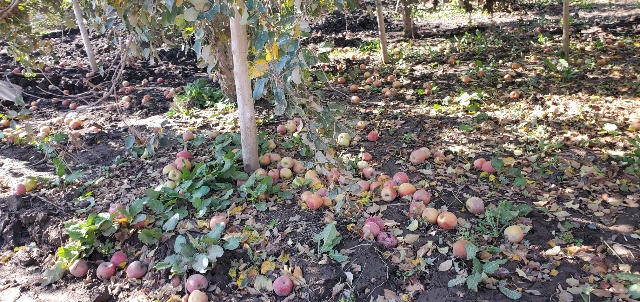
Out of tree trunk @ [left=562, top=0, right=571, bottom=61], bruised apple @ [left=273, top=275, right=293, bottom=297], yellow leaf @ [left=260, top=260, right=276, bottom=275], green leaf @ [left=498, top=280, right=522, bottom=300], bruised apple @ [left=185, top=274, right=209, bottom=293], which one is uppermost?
tree trunk @ [left=562, top=0, right=571, bottom=61]

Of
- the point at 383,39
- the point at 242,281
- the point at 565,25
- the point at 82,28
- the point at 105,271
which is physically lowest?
the point at 242,281

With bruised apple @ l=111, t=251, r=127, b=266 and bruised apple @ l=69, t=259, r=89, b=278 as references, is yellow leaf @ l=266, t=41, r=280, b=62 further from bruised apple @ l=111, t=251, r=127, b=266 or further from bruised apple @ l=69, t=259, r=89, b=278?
bruised apple @ l=69, t=259, r=89, b=278

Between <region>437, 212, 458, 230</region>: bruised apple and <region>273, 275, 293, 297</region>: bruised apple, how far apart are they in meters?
1.04

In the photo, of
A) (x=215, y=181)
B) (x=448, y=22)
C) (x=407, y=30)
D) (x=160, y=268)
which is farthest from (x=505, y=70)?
(x=160, y=268)

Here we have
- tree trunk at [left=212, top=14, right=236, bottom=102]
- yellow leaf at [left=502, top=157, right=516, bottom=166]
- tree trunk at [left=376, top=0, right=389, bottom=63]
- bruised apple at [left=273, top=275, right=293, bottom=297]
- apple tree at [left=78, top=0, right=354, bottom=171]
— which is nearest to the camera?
apple tree at [left=78, top=0, right=354, bottom=171]

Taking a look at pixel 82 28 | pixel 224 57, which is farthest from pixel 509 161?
pixel 82 28

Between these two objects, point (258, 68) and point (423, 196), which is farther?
point (423, 196)

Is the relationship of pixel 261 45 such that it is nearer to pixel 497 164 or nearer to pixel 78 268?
pixel 78 268

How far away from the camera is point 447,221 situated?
269 cm

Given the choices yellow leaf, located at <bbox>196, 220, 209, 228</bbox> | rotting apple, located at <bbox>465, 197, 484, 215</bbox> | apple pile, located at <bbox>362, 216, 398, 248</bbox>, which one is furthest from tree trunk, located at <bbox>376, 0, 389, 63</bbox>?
yellow leaf, located at <bbox>196, 220, 209, 228</bbox>

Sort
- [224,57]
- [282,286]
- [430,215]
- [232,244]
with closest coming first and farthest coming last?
[282,286] → [232,244] → [430,215] → [224,57]

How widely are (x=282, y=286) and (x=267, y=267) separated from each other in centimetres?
20

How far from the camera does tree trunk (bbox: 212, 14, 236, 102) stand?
12.9 ft

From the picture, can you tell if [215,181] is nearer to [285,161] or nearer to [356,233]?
[285,161]
